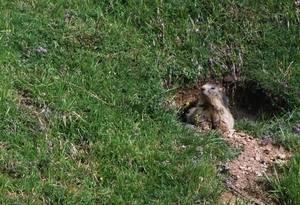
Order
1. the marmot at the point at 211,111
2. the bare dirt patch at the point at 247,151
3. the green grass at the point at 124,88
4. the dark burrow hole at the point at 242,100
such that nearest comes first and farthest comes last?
the green grass at the point at 124,88 < the bare dirt patch at the point at 247,151 < the marmot at the point at 211,111 < the dark burrow hole at the point at 242,100

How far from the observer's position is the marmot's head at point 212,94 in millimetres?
7633

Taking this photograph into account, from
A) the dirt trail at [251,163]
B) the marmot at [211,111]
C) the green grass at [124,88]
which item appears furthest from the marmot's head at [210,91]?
the dirt trail at [251,163]

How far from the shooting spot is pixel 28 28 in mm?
7566

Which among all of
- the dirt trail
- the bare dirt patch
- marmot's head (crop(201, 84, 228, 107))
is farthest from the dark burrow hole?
the dirt trail

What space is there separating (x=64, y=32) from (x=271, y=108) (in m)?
2.47

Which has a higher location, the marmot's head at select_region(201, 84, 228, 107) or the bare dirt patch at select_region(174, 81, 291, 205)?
the marmot's head at select_region(201, 84, 228, 107)

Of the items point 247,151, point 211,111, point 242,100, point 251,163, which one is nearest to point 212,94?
point 211,111

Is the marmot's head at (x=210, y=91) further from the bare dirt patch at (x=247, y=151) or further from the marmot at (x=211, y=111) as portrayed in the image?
the bare dirt patch at (x=247, y=151)

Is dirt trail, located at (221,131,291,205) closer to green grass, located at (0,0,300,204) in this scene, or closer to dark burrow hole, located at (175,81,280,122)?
green grass, located at (0,0,300,204)

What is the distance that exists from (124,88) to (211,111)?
1.10 metres

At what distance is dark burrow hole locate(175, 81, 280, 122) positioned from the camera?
26.2ft

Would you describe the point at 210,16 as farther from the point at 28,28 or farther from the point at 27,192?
the point at 27,192

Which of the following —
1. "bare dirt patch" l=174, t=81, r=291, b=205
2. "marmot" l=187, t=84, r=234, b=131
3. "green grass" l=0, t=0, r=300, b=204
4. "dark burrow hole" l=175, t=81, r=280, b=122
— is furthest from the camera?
"dark burrow hole" l=175, t=81, r=280, b=122

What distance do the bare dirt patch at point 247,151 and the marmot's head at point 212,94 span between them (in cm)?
32
